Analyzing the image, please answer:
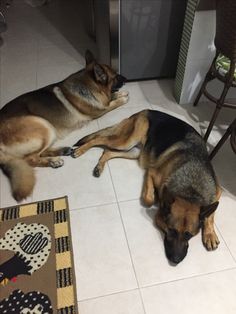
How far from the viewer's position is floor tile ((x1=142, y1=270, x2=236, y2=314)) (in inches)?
63.6

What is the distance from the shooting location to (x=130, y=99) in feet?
9.81

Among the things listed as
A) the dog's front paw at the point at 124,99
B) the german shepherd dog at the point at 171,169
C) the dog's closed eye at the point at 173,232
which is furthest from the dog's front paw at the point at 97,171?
the dog's front paw at the point at 124,99

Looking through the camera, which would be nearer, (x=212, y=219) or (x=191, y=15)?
(x=212, y=219)

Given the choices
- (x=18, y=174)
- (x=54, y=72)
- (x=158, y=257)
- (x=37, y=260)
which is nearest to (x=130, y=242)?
(x=158, y=257)

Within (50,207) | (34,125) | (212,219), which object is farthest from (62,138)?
(212,219)

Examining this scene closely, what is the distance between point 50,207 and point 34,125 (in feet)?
2.19

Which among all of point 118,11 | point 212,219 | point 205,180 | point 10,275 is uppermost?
point 118,11

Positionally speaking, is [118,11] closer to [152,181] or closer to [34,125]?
[34,125]

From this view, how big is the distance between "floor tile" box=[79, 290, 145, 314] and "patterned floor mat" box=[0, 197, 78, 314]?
3.1 inches

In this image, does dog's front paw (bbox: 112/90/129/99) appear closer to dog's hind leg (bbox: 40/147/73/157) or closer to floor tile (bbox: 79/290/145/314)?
dog's hind leg (bbox: 40/147/73/157)

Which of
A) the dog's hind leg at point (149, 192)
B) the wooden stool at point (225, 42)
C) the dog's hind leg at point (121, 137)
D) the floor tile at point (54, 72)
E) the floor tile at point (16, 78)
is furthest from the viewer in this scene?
the floor tile at point (54, 72)

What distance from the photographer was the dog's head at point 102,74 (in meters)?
2.45

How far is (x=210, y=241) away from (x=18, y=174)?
1415mm

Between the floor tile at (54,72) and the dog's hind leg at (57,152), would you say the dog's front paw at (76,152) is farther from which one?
the floor tile at (54,72)
